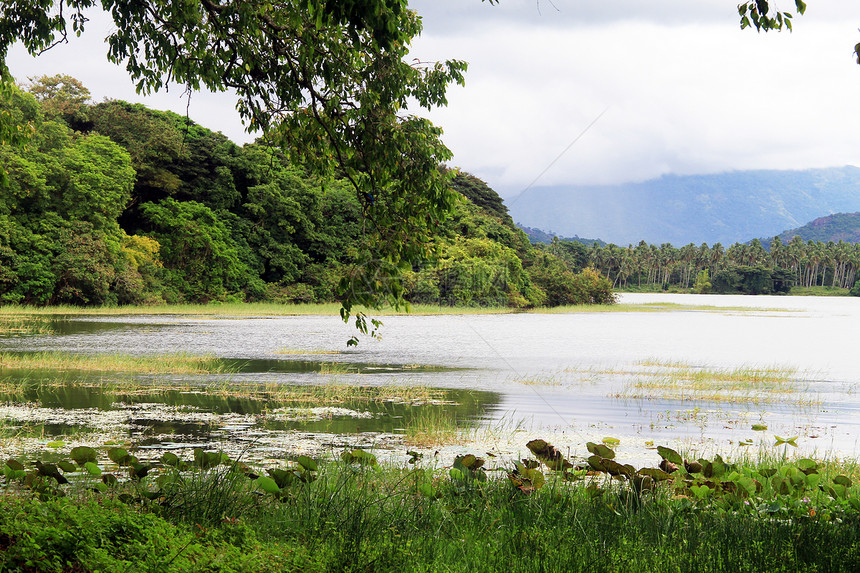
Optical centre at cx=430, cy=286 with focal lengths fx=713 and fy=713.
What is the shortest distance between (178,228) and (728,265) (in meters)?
128

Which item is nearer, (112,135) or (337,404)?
(337,404)

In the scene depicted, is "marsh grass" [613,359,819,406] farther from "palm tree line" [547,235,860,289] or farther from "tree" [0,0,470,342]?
"palm tree line" [547,235,860,289]

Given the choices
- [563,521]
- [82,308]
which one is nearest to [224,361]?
[563,521]

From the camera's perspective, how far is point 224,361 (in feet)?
76.2

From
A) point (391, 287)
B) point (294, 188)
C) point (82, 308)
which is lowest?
point (82, 308)

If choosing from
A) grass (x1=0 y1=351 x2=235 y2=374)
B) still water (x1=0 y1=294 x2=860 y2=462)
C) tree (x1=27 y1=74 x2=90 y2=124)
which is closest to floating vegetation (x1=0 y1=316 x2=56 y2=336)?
still water (x1=0 y1=294 x2=860 y2=462)

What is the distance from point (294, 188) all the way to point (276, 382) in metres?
50.6

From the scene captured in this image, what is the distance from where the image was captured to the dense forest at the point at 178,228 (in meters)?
47.2

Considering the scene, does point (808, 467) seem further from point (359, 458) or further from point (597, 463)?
point (359, 458)

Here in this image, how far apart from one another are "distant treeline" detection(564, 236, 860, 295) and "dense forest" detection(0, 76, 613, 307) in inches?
2570

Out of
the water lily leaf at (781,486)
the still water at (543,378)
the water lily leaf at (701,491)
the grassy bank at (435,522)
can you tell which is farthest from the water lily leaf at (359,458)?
the still water at (543,378)

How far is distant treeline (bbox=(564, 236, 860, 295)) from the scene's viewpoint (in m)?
143

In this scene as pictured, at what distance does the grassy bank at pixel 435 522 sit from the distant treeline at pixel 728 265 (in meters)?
125

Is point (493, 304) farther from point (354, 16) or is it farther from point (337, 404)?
point (354, 16)
